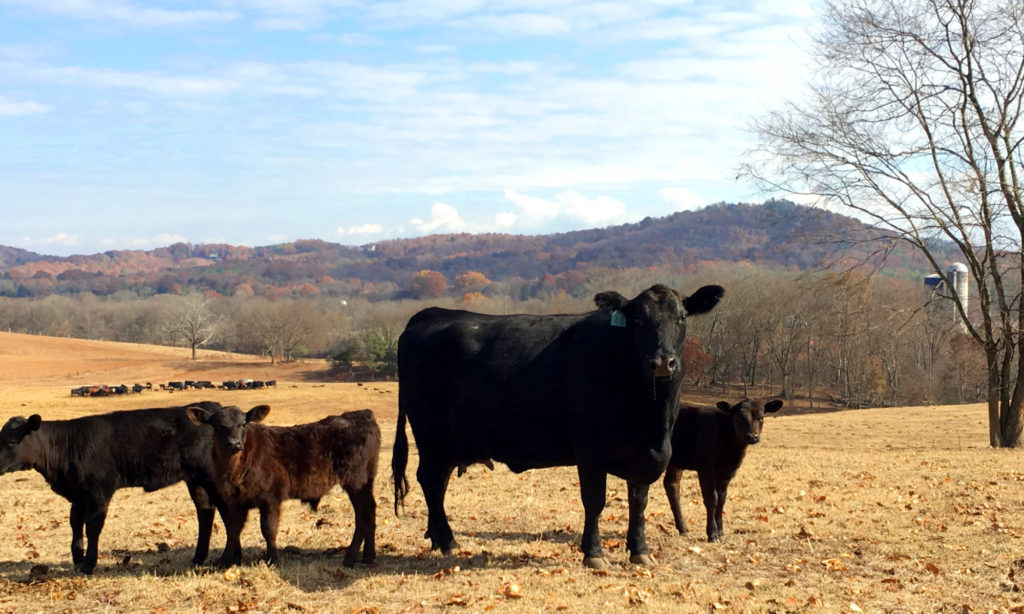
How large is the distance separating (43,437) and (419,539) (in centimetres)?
460

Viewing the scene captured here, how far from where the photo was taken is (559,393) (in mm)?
9391

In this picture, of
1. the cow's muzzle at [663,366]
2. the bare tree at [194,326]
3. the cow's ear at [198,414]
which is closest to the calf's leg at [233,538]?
the cow's ear at [198,414]

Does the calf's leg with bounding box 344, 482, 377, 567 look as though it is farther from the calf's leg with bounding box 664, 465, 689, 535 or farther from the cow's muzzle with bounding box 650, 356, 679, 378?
the calf's leg with bounding box 664, 465, 689, 535

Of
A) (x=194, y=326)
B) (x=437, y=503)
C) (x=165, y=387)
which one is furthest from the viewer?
(x=194, y=326)

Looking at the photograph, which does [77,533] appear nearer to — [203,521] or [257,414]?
[203,521]

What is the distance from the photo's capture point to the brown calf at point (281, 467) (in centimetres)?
923

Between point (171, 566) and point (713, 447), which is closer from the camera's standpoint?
point (171, 566)

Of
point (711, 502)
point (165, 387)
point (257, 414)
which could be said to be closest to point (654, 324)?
point (711, 502)

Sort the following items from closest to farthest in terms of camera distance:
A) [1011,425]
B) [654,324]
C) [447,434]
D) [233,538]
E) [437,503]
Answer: [654,324], [233,538], [437,503], [447,434], [1011,425]

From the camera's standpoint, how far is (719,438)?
11.3 metres

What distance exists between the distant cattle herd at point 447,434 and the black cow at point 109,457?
0.02 m

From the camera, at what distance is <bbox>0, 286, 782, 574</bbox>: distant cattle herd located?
902 cm

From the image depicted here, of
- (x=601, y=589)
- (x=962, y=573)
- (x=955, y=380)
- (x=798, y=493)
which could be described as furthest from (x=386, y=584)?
(x=955, y=380)

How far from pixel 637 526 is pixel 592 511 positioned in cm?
55
